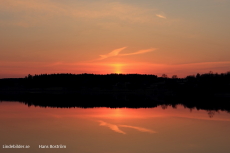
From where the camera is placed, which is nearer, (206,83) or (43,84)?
(206,83)

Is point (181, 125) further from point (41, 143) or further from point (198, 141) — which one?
point (41, 143)

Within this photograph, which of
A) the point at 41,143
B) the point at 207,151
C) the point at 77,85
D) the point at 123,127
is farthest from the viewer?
the point at 77,85

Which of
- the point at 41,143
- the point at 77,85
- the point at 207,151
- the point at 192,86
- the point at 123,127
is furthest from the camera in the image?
the point at 77,85

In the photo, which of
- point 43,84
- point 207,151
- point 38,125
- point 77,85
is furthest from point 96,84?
point 207,151

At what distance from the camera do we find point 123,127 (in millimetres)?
30625

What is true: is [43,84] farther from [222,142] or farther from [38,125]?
[222,142]

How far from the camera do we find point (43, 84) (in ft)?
643

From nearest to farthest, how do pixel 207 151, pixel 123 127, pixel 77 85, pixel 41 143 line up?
pixel 207 151
pixel 41 143
pixel 123 127
pixel 77 85

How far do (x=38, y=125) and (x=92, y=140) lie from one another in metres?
10.4

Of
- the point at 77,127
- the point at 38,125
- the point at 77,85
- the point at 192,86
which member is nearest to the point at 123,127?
the point at 77,127

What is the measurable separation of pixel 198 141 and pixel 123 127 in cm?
882

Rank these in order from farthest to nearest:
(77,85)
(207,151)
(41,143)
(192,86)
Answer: (77,85) < (192,86) < (41,143) < (207,151)

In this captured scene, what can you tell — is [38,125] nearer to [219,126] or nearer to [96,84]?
[219,126]

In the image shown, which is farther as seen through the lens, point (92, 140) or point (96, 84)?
point (96, 84)
